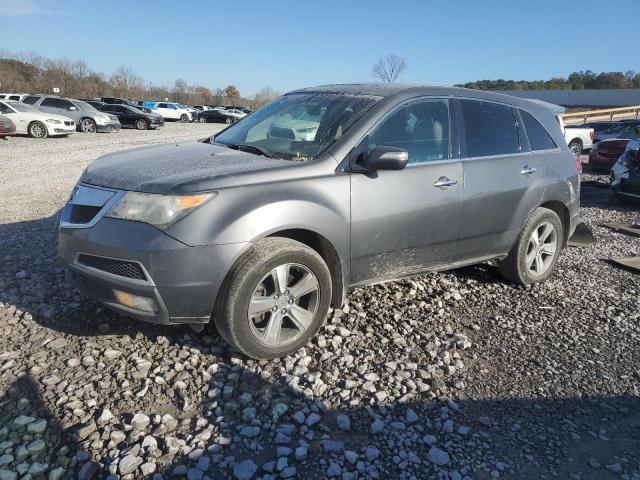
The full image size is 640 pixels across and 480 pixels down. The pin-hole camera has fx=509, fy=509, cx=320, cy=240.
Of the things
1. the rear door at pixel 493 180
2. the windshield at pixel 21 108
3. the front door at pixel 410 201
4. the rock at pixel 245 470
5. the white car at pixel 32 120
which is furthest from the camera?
the windshield at pixel 21 108

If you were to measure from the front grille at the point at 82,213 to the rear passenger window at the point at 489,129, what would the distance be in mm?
2862

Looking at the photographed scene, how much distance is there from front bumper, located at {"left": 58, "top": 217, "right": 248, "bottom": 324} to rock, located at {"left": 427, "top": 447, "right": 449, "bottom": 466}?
1.49m

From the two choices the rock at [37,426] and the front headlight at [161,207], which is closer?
the rock at [37,426]

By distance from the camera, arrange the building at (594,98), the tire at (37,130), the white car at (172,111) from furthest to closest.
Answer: the building at (594,98)
the white car at (172,111)
the tire at (37,130)

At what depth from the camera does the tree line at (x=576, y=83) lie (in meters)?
74.4

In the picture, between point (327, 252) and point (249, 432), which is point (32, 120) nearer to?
point (327, 252)

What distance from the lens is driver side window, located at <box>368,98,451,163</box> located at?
3.78 meters

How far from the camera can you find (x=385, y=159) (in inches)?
134

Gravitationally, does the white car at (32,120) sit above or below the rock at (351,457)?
above

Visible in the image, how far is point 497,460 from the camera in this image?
2.57 m

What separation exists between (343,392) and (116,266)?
1544 mm

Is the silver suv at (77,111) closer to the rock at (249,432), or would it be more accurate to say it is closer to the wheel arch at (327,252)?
the wheel arch at (327,252)

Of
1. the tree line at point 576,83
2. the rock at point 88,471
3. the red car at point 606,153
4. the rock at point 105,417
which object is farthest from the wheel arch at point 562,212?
the tree line at point 576,83

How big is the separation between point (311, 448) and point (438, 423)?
2.44 ft
